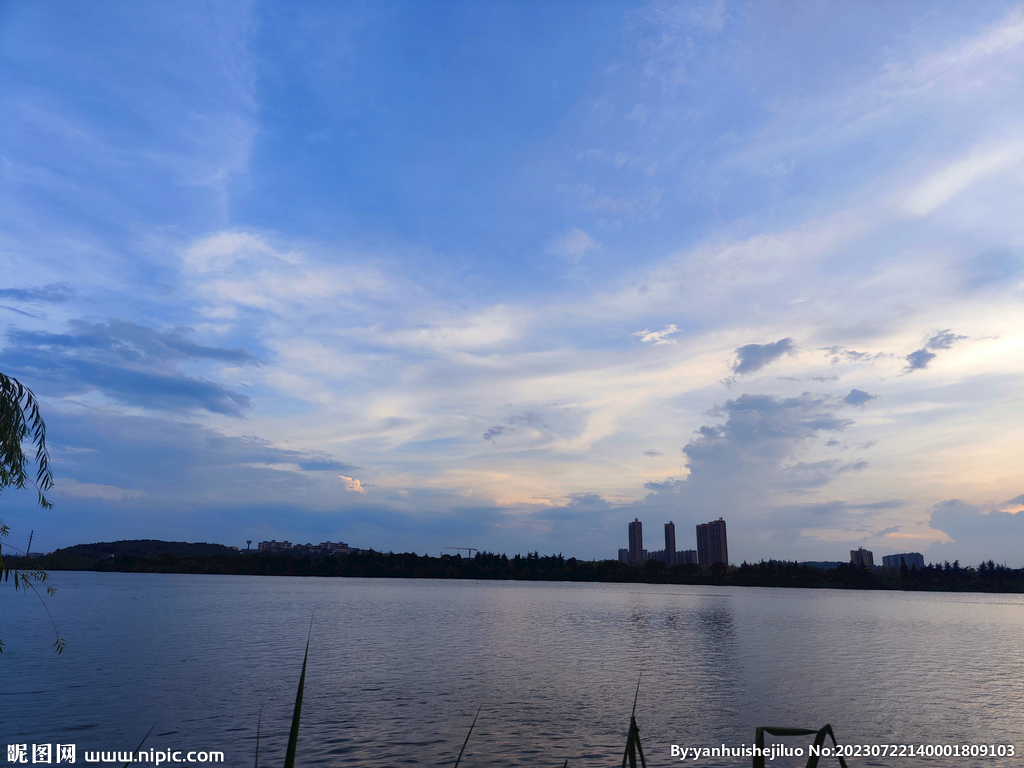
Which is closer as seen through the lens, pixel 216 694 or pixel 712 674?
pixel 216 694

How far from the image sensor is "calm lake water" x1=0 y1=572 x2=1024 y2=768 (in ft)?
107

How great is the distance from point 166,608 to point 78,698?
80750 mm

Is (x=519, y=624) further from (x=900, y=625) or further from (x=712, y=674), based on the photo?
(x=900, y=625)

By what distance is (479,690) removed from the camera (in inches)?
1806

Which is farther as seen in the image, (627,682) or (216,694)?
(627,682)

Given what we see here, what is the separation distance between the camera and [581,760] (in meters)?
30.8

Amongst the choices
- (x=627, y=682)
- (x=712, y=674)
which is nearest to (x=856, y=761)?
(x=627, y=682)

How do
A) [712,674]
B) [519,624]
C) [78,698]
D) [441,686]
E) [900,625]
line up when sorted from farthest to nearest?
[900,625] → [519,624] → [712,674] → [441,686] → [78,698]

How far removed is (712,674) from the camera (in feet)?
183

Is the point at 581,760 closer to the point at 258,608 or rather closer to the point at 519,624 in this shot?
the point at 519,624

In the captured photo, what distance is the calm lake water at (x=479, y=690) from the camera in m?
32.7

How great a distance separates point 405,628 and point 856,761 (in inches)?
2606

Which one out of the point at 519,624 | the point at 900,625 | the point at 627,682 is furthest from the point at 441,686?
the point at 900,625

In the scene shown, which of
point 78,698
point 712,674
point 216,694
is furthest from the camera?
point 712,674
